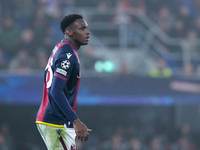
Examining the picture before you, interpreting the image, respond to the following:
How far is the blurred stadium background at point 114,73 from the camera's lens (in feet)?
40.0

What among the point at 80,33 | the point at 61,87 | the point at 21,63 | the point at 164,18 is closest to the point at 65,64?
the point at 61,87

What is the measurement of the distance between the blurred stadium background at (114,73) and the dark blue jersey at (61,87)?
610 cm

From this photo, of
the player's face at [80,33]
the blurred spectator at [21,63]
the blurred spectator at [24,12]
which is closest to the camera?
the player's face at [80,33]

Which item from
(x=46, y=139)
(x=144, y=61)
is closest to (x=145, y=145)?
(x=144, y=61)

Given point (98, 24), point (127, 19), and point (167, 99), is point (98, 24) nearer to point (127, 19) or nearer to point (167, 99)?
point (127, 19)

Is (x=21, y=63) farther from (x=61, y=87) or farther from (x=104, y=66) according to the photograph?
(x=61, y=87)

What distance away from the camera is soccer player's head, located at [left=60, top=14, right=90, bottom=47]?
5664 millimetres

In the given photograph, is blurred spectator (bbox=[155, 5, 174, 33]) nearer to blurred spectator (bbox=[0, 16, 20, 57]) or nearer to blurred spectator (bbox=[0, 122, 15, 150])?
blurred spectator (bbox=[0, 16, 20, 57])

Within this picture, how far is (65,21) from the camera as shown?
5.70m

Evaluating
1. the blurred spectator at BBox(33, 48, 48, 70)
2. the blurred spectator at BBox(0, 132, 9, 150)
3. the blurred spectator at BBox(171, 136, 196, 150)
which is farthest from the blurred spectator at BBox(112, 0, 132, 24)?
the blurred spectator at BBox(0, 132, 9, 150)

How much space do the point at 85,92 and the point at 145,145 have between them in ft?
8.06

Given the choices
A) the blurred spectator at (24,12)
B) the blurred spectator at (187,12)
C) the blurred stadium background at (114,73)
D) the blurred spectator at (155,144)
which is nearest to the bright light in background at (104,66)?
the blurred stadium background at (114,73)

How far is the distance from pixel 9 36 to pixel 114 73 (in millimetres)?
2558

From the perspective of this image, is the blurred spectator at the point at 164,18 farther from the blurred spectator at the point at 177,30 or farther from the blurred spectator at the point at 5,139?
the blurred spectator at the point at 5,139
